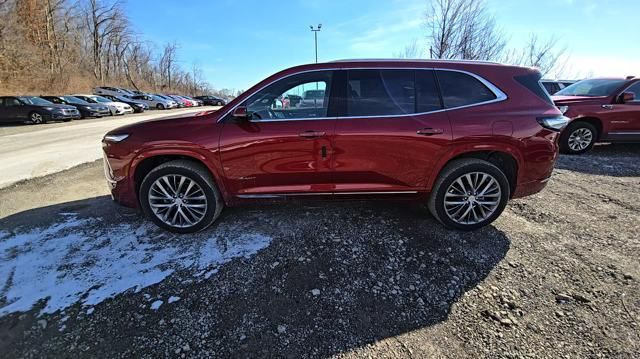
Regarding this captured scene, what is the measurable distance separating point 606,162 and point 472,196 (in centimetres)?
539

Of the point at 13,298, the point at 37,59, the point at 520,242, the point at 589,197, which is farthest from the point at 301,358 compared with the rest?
the point at 37,59

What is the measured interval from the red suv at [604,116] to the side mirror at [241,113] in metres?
7.45

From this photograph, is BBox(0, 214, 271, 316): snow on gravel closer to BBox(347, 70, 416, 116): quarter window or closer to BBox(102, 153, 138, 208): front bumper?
BBox(102, 153, 138, 208): front bumper

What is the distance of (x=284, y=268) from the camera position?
9.68 ft

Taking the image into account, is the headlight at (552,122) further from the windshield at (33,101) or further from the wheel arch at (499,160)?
the windshield at (33,101)

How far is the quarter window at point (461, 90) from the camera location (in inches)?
136

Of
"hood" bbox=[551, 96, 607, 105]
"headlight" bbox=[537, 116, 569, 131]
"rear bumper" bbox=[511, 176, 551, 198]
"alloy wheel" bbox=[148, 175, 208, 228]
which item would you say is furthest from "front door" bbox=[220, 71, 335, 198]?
"hood" bbox=[551, 96, 607, 105]

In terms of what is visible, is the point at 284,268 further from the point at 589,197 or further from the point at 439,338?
the point at 589,197

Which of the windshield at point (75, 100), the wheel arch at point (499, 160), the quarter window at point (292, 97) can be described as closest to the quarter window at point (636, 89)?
the wheel arch at point (499, 160)

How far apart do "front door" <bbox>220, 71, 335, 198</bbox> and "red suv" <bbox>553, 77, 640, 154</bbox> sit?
6826mm

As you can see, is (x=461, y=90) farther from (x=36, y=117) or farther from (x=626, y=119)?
(x=36, y=117)

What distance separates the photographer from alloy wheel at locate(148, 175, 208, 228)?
11.5 feet

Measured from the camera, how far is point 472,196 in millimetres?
3559

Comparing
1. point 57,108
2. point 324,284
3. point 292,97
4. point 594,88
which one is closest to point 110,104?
point 57,108
